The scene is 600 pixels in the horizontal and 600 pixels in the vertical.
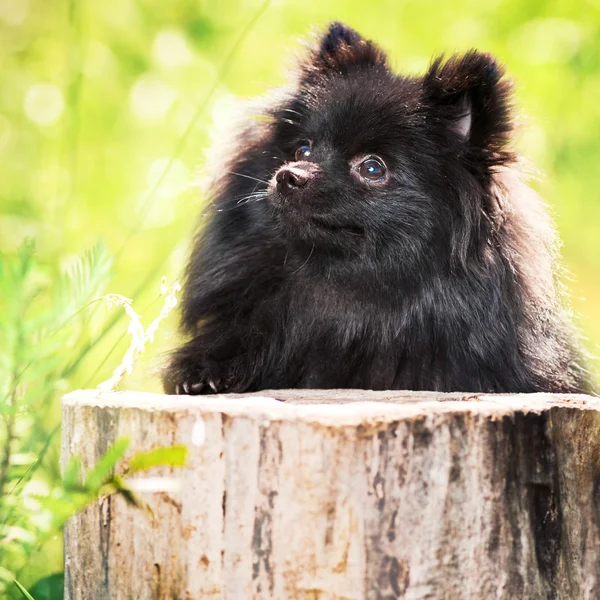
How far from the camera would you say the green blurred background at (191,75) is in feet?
19.2

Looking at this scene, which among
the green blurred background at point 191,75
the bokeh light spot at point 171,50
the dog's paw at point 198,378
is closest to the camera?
the dog's paw at point 198,378

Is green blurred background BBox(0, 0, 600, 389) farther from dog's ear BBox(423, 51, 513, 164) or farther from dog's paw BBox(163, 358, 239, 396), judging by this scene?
dog's ear BBox(423, 51, 513, 164)

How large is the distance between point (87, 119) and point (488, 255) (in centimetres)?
411

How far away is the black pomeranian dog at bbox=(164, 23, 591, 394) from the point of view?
323 cm

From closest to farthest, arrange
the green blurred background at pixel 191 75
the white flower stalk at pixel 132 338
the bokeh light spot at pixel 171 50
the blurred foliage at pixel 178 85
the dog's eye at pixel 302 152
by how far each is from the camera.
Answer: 1. the white flower stalk at pixel 132 338
2. the dog's eye at pixel 302 152
3. the blurred foliage at pixel 178 85
4. the green blurred background at pixel 191 75
5. the bokeh light spot at pixel 171 50

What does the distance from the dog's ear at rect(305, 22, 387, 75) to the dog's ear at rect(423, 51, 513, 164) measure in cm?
41

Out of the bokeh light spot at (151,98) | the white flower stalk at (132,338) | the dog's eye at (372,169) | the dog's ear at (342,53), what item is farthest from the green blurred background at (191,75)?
the white flower stalk at (132,338)

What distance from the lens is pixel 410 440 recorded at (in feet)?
6.12

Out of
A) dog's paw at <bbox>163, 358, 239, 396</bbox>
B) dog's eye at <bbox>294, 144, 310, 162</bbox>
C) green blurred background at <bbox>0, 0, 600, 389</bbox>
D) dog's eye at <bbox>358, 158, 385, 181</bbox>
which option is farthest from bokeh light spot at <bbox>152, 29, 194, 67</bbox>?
dog's paw at <bbox>163, 358, 239, 396</bbox>

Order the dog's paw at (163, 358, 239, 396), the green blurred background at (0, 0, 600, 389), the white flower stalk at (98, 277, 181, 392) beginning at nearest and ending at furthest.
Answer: the white flower stalk at (98, 277, 181, 392) → the dog's paw at (163, 358, 239, 396) → the green blurred background at (0, 0, 600, 389)

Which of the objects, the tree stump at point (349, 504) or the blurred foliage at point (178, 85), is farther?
the blurred foliage at point (178, 85)

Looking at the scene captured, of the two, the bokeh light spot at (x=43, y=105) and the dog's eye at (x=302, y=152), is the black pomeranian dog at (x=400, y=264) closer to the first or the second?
the dog's eye at (x=302, y=152)

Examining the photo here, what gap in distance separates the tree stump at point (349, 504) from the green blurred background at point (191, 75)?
3603 millimetres

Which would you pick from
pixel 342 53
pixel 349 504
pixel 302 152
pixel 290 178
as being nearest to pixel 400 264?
pixel 290 178
